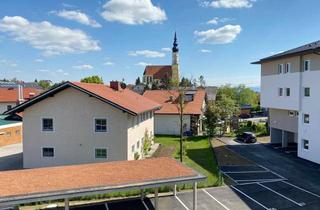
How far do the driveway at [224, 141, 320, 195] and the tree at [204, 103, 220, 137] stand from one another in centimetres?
570

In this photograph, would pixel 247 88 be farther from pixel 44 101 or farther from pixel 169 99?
pixel 44 101

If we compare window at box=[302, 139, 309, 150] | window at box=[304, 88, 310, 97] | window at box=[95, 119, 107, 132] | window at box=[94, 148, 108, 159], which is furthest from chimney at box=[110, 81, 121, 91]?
window at box=[302, 139, 309, 150]

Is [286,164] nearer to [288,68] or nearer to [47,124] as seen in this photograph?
[288,68]

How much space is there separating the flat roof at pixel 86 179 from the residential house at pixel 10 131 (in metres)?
24.9

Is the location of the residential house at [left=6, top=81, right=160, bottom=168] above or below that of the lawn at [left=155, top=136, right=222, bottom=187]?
above

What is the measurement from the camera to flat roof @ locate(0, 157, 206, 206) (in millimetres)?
13430

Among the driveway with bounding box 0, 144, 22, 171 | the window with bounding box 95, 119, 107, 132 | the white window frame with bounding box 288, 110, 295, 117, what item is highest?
the white window frame with bounding box 288, 110, 295, 117

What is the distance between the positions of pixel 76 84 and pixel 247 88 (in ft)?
297

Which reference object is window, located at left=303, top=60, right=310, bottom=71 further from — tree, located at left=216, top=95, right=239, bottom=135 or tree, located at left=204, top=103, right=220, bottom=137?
tree, located at left=216, top=95, right=239, bottom=135

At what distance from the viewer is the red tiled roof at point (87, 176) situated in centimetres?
1404

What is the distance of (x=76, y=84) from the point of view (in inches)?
1029

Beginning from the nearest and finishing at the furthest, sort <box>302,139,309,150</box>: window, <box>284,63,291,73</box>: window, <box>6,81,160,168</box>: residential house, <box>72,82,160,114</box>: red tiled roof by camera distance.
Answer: <box>72,82,160,114</box>: red tiled roof
<box>6,81,160,168</box>: residential house
<box>302,139,309,150</box>: window
<box>284,63,291,73</box>: window

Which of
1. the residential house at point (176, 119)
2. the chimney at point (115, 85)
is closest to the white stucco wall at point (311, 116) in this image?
the residential house at point (176, 119)

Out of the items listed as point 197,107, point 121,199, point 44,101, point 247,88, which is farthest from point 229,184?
point 247,88
